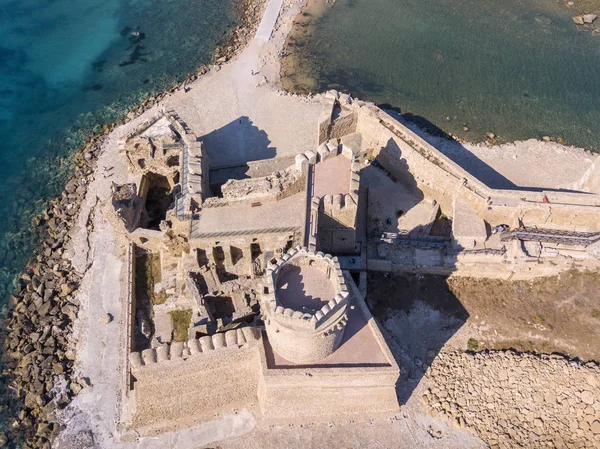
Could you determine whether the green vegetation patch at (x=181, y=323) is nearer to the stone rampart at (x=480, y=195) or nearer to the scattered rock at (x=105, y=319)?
the scattered rock at (x=105, y=319)

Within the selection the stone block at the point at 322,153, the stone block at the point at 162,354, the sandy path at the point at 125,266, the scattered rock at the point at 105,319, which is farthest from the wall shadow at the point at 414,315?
the scattered rock at the point at 105,319

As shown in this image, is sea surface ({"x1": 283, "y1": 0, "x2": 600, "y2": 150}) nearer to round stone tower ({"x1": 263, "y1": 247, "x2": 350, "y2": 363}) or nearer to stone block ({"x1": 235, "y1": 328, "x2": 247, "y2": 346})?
round stone tower ({"x1": 263, "y1": 247, "x2": 350, "y2": 363})

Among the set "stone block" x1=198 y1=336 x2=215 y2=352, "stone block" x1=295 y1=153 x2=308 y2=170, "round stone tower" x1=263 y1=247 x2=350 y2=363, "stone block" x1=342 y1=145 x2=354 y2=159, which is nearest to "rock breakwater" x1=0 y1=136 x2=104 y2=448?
"stone block" x1=198 y1=336 x2=215 y2=352

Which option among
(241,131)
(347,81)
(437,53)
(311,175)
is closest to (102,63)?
(241,131)

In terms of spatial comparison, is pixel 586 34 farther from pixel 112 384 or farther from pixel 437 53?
pixel 112 384

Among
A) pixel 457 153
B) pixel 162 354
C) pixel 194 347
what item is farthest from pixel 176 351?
pixel 457 153

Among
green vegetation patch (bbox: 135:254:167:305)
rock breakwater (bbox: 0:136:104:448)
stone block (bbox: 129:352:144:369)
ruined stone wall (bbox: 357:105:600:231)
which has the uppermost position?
ruined stone wall (bbox: 357:105:600:231)

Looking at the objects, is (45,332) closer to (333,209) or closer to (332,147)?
(333,209)
